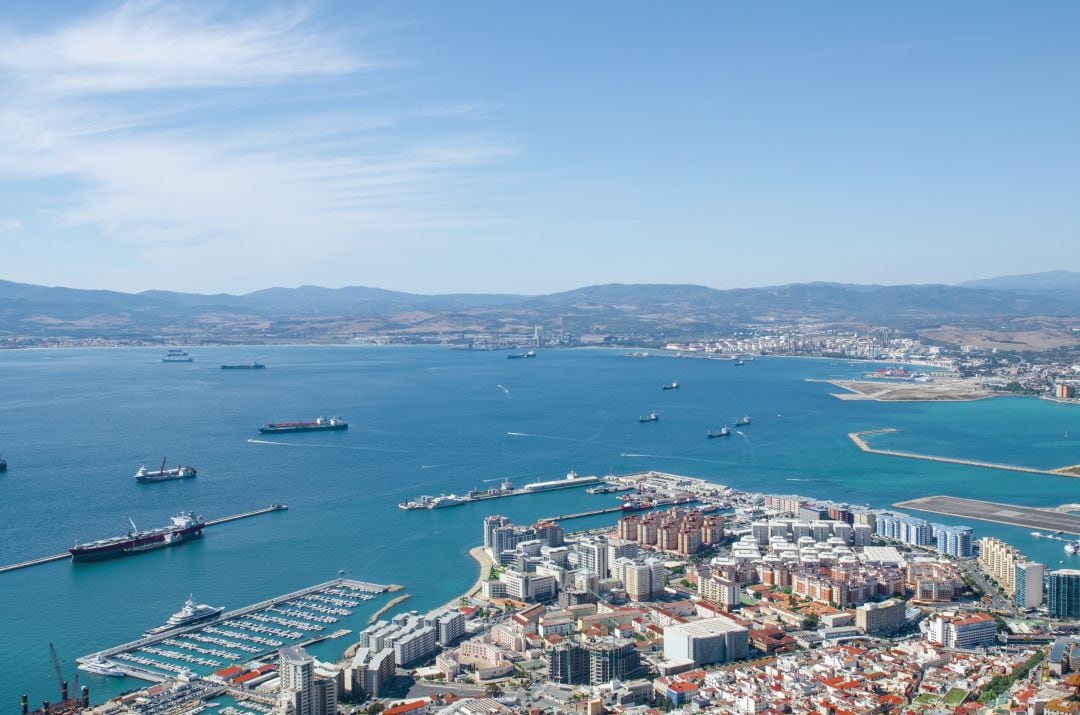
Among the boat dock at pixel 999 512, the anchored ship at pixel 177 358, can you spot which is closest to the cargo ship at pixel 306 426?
the boat dock at pixel 999 512

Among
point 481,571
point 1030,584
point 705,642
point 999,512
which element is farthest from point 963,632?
point 999,512

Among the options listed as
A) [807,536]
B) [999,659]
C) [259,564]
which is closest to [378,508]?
[259,564]

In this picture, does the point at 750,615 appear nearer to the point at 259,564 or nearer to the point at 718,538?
the point at 718,538

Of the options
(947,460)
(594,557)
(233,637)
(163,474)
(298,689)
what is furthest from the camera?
(947,460)

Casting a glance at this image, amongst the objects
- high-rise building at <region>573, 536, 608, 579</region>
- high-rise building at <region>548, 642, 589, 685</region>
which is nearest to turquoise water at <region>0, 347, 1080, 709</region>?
high-rise building at <region>573, 536, 608, 579</region>

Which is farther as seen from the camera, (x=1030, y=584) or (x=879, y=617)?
(x=1030, y=584)

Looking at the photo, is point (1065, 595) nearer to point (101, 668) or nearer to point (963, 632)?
point (963, 632)

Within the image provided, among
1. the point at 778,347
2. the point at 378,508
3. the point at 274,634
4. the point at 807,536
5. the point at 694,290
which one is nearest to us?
the point at 274,634
